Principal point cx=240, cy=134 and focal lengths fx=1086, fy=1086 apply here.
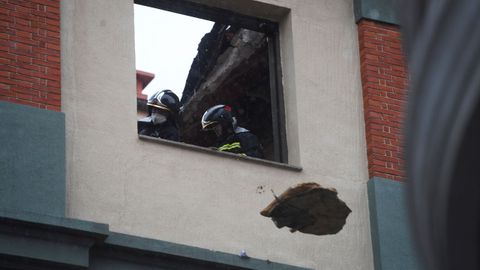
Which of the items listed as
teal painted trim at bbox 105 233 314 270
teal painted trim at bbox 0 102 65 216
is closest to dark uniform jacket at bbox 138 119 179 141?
teal painted trim at bbox 0 102 65 216

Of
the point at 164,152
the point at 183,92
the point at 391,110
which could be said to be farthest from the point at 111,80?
the point at 183,92

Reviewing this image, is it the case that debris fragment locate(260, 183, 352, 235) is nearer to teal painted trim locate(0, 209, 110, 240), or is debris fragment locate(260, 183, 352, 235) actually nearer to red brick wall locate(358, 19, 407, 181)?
teal painted trim locate(0, 209, 110, 240)

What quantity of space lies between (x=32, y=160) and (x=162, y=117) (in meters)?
2.29

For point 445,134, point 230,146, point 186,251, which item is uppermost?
point 230,146

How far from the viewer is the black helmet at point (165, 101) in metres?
11.0

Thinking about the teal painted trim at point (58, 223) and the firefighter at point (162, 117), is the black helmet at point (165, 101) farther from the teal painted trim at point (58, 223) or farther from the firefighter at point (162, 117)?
the teal painted trim at point (58, 223)

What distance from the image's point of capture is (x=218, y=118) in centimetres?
1133

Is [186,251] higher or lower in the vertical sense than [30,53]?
lower

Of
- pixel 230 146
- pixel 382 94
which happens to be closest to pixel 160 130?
pixel 230 146

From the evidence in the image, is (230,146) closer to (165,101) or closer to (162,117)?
(162,117)

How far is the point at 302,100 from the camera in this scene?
10.7 metres

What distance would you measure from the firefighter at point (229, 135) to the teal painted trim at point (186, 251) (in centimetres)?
143

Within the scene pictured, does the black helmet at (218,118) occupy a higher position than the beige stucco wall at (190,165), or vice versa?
the black helmet at (218,118)

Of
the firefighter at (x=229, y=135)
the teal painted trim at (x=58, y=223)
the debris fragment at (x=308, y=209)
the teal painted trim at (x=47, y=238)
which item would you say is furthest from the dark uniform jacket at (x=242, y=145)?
the teal painted trim at (x=47, y=238)
